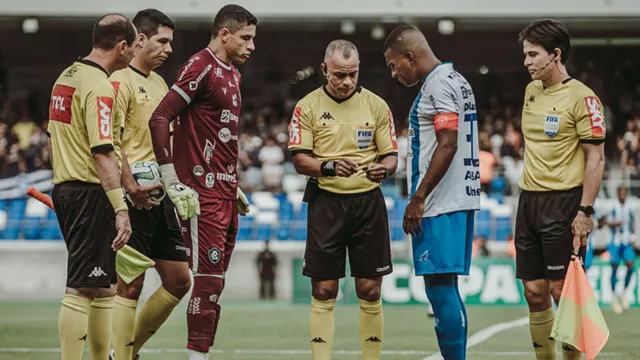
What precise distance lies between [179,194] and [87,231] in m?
0.64

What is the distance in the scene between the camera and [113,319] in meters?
7.64

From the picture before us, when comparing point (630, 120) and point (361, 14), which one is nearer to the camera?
point (361, 14)

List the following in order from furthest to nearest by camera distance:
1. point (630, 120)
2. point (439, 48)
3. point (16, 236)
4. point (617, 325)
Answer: point (439, 48) < point (630, 120) < point (16, 236) < point (617, 325)

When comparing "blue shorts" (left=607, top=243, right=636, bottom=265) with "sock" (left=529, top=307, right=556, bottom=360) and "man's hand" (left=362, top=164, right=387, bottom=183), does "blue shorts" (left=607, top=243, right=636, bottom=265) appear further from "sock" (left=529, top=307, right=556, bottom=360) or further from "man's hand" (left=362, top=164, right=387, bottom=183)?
"man's hand" (left=362, top=164, right=387, bottom=183)

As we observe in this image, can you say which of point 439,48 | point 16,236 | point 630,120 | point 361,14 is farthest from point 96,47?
point 439,48

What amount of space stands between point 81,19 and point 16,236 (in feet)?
22.1

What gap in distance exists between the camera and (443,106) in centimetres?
686

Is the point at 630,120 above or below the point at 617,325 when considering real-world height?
above

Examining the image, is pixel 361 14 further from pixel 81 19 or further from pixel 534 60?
pixel 534 60

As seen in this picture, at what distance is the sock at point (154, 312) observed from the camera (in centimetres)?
779

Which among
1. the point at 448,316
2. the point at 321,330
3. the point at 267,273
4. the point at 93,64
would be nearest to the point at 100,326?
the point at 321,330

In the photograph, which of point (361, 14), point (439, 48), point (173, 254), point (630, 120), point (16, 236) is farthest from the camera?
point (439, 48)

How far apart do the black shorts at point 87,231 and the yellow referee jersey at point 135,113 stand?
1.05 m

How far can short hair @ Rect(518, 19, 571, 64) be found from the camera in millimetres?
7441
